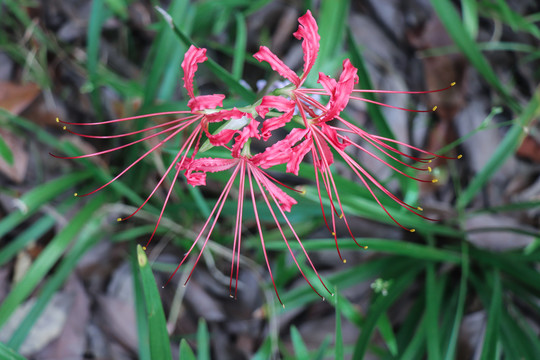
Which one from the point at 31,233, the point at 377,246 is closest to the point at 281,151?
the point at 377,246

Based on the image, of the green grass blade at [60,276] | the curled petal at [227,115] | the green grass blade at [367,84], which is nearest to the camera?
the curled petal at [227,115]

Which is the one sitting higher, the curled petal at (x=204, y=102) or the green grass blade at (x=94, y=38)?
the green grass blade at (x=94, y=38)

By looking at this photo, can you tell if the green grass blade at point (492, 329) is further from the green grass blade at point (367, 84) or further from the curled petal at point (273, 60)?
the curled petal at point (273, 60)

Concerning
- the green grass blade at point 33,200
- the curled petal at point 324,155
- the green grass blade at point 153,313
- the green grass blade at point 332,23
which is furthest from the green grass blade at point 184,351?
the green grass blade at point 332,23

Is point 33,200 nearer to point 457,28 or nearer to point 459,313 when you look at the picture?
point 459,313

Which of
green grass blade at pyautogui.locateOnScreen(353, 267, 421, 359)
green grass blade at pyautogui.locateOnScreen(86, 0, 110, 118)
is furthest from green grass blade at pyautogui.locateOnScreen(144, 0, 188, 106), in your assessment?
green grass blade at pyautogui.locateOnScreen(353, 267, 421, 359)

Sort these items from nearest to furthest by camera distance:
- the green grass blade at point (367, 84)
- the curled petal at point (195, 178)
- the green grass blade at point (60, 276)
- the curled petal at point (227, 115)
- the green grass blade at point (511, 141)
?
the curled petal at point (227, 115) < the curled petal at point (195, 178) < the green grass blade at point (367, 84) < the green grass blade at point (60, 276) < the green grass blade at point (511, 141)

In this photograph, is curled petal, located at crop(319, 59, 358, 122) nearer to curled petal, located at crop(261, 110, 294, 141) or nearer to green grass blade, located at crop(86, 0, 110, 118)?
curled petal, located at crop(261, 110, 294, 141)
